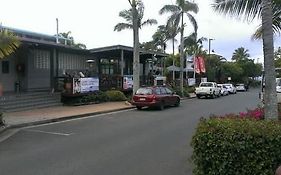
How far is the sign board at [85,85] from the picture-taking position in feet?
A: 96.4

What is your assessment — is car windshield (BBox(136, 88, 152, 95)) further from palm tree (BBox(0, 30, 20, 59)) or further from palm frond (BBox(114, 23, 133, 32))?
palm tree (BBox(0, 30, 20, 59))

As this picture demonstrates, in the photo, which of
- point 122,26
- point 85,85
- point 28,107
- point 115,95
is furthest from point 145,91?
point 122,26

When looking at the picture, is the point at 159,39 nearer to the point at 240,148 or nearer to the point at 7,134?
the point at 7,134

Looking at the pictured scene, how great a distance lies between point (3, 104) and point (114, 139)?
11.7 metres

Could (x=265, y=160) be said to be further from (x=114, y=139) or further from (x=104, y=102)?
(x=104, y=102)

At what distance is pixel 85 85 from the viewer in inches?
1203

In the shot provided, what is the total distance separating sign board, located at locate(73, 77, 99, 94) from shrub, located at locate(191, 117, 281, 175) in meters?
22.7

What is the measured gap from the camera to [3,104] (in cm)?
2370

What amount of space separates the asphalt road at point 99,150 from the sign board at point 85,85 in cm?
1098

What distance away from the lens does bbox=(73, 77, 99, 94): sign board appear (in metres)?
29.4

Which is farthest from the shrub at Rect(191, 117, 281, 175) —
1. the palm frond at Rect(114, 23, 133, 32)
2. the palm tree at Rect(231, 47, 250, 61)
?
the palm tree at Rect(231, 47, 250, 61)

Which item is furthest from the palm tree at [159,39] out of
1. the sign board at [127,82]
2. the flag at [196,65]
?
the sign board at [127,82]

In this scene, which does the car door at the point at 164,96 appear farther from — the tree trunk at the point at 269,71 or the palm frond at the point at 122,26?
the tree trunk at the point at 269,71

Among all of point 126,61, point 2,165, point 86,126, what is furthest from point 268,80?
point 126,61
